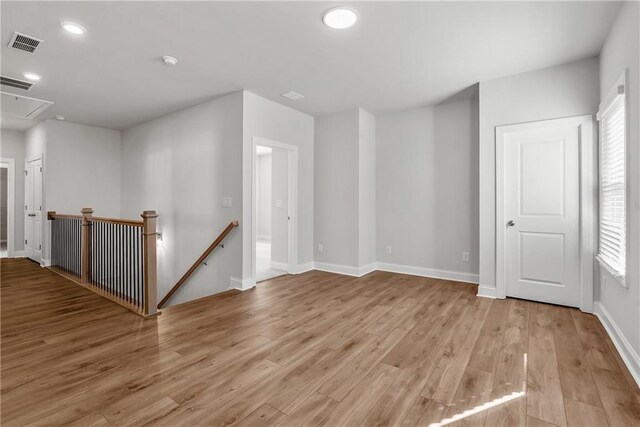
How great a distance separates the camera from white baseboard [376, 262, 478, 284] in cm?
452

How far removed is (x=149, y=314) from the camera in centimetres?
312

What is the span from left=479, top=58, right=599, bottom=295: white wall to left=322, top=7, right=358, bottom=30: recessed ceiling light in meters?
2.16

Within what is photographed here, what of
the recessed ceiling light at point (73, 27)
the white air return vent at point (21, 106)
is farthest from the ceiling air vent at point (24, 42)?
the white air return vent at point (21, 106)

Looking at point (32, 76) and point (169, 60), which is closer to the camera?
point (169, 60)

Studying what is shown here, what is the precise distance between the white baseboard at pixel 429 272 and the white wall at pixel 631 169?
1922 millimetres

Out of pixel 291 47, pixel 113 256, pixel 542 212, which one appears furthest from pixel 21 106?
pixel 542 212

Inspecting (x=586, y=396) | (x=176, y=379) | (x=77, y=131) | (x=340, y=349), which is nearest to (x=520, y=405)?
(x=586, y=396)

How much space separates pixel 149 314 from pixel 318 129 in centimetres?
379

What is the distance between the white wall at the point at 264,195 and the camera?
9.53 m

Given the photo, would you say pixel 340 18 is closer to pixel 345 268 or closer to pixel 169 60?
pixel 169 60

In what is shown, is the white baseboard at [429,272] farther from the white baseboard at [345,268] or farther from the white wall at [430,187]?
the white baseboard at [345,268]

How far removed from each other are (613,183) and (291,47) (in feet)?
10.5

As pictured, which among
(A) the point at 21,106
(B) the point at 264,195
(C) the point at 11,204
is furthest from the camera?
(B) the point at 264,195

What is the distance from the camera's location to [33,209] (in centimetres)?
619
